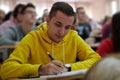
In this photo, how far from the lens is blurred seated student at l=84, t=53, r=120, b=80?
2.00 feet

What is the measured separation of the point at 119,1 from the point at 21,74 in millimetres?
9813

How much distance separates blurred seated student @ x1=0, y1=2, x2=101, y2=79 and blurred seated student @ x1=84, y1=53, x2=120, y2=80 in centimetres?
87

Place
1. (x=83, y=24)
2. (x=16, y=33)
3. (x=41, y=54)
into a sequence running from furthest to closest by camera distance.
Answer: (x=83, y=24) → (x=16, y=33) → (x=41, y=54)

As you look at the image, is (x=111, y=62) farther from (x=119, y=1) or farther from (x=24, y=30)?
(x=119, y=1)

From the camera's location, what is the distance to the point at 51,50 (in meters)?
1.81

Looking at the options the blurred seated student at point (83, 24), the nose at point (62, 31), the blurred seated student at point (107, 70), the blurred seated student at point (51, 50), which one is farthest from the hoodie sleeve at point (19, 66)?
the blurred seated student at point (83, 24)

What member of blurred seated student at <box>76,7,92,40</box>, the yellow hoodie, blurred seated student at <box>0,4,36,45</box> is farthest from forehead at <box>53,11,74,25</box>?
blurred seated student at <box>76,7,92,40</box>

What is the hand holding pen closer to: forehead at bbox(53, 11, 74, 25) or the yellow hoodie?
the yellow hoodie

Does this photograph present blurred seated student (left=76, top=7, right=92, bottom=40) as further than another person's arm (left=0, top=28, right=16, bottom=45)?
Yes

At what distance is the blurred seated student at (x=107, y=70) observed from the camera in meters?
0.61

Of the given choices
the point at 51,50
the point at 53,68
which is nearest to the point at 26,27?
the point at 51,50

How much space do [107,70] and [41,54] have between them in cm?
119

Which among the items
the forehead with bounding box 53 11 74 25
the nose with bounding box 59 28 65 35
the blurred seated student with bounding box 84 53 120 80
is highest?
the forehead with bounding box 53 11 74 25

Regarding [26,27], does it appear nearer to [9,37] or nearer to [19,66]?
[9,37]
